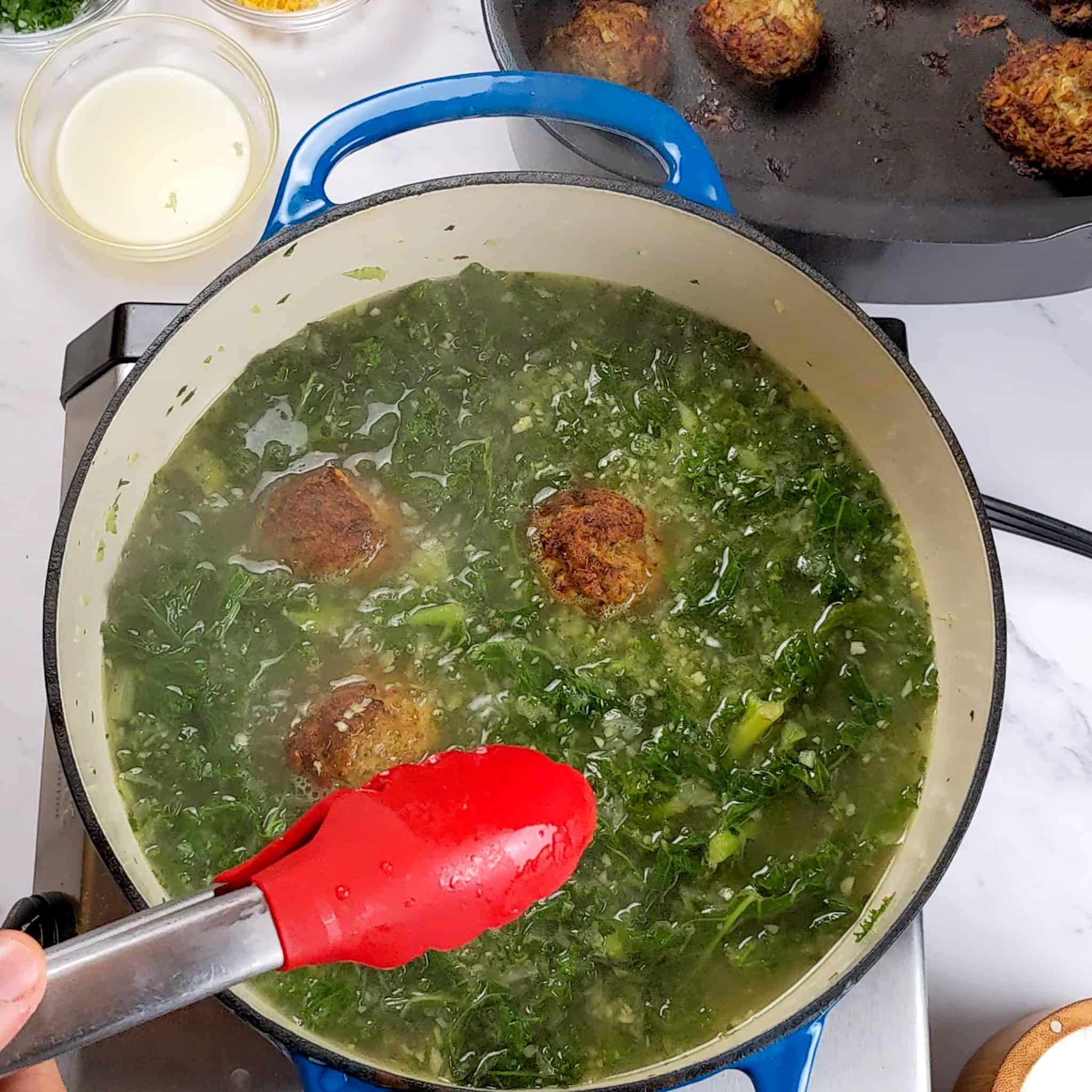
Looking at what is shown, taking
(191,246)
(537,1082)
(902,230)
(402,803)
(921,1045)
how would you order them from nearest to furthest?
(402,803) → (537,1082) → (921,1045) → (902,230) → (191,246)

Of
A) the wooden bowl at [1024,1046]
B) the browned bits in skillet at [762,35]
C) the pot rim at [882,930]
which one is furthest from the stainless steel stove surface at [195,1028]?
the browned bits in skillet at [762,35]

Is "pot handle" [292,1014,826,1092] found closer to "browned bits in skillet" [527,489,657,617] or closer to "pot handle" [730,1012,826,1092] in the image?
"pot handle" [730,1012,826,1092]

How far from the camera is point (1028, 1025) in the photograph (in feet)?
6.17

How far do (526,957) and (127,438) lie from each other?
0.98 m

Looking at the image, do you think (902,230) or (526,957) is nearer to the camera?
(526,957)

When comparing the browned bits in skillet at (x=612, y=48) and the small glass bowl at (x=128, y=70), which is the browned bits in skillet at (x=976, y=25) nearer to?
the browned bits in skillet at (x=612, y=48)

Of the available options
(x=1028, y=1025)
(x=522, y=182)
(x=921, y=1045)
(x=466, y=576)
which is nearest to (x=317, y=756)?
(x=466, y=576)

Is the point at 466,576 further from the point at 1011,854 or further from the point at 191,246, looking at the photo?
the point at 1011,854

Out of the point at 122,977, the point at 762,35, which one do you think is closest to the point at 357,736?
the point at 122,977

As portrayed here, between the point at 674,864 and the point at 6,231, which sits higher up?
the point at 6,231

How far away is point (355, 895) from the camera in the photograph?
116cm

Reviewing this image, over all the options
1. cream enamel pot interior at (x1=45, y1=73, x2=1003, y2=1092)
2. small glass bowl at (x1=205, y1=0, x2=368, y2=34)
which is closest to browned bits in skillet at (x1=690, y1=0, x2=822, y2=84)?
cream enamel pot interior at (x1=45, y1=73, x2=1003, y2=1092)

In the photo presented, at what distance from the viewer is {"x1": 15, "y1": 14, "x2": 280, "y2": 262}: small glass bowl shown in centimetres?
227

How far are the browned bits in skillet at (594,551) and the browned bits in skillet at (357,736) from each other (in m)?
0.30
